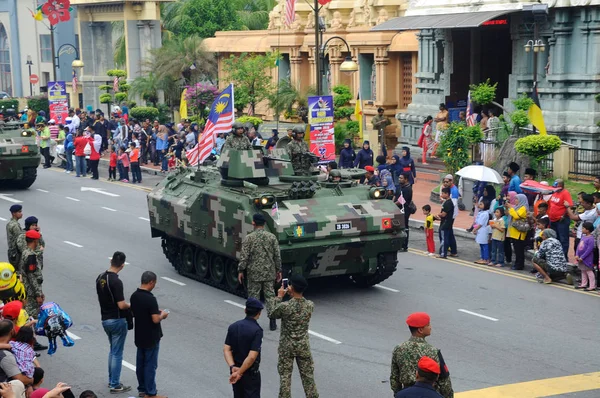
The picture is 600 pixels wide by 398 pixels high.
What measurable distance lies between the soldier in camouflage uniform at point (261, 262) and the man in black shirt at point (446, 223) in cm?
592

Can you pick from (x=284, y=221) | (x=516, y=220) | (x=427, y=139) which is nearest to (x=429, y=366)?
(x=284, y=221)

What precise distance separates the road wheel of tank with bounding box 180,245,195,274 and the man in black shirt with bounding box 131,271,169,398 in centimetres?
680

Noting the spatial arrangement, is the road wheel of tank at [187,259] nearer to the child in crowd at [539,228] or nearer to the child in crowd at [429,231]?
the child in crowd at [429,231]

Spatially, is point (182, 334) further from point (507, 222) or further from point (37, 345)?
point (507, 222)

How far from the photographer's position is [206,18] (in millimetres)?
52188

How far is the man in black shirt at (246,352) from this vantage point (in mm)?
11078

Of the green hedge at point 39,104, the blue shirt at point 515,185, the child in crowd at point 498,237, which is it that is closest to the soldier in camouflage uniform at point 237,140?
the child in crowd at point 498,237

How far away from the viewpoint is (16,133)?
29891 mm

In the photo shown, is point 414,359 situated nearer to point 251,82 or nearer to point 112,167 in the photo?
point 112,167

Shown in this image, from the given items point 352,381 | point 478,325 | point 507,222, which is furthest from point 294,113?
point 352,381

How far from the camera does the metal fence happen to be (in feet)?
90.0

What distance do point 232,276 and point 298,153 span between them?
110 inches

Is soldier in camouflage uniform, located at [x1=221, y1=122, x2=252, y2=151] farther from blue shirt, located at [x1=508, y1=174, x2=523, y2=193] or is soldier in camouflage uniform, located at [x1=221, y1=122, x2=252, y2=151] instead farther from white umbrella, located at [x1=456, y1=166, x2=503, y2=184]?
blue shirt, located at [x1=508, y1=174, x2=523, y2=193]

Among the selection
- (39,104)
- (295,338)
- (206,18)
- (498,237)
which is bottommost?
(498,237)
